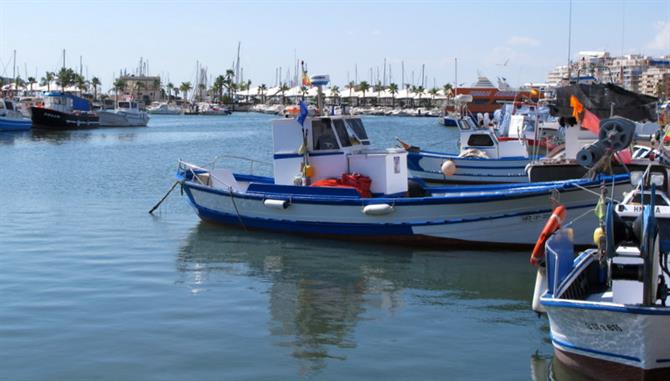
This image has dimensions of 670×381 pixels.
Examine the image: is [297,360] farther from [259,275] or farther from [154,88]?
[154,88]

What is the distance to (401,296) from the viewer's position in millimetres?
13664

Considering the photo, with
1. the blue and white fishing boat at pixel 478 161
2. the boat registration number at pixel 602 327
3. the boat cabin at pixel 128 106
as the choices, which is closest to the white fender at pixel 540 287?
the boat registration number at pixel 602 327

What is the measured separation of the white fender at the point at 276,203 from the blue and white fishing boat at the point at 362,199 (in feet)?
0.08

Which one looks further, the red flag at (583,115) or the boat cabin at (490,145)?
the boat cabin at (490,145)

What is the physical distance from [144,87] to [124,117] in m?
107

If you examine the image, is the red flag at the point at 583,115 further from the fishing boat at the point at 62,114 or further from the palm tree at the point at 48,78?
the palm tree at the point at 48,78

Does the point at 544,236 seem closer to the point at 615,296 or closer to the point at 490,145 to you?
the point at 615,296

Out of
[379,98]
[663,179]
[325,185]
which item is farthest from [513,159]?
[379,98]

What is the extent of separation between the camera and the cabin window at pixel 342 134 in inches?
727

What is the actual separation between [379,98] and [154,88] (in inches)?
2004

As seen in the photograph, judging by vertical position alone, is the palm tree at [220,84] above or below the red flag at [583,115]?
above

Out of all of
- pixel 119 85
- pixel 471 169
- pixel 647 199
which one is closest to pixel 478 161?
pixel 471 169

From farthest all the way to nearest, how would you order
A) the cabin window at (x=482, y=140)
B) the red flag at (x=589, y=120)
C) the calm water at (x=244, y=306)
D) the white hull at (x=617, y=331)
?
the cabin window at (x=482, y=140) < the red flag at (x=589, y=120) < the calm water at (x=244, y=306) < the white hull at (x=617, y=331)

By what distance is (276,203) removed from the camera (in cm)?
1789
